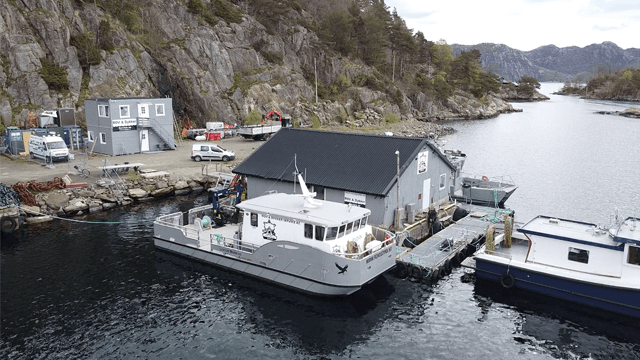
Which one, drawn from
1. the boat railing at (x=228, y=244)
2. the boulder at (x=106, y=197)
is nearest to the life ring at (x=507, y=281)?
the boat railing at (x=228, y=244)

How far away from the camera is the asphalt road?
141 ft

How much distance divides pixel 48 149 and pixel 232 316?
36.6 metres

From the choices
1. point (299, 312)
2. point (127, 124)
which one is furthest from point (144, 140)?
point (299, 312)

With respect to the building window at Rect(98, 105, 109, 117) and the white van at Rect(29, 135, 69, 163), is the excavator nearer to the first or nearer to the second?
the white van at Rect(29, 135, 69, 163)

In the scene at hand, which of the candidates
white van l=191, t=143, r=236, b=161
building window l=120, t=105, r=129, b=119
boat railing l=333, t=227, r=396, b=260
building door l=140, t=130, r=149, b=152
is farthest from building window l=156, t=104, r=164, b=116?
boat railing l=333, t=227, r=396, b=260

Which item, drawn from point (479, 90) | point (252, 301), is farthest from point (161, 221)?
point (479, 90)

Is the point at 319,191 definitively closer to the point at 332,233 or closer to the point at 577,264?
the point at 332,233

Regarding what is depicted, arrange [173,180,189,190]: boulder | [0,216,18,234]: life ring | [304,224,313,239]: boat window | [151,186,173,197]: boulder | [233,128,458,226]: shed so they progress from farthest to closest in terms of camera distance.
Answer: [173,180,189,190]: boulder → [151,186,173,197]: boulder → [0,216,18,234]: life ring → [233,128,458,226]: shed → [304,224,313,239]: boat window

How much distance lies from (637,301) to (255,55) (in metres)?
83.3

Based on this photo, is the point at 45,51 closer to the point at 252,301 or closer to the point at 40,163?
the point at 40,163

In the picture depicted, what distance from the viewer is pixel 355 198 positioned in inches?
1178

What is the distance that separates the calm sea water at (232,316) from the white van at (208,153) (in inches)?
817

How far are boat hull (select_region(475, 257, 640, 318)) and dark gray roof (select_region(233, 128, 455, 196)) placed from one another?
760cm

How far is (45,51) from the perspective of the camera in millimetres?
66875
